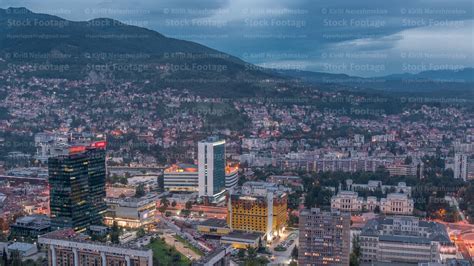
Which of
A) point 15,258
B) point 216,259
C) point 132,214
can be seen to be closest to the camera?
point 216,259

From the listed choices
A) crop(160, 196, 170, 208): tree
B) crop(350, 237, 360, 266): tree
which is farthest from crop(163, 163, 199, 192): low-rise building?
Result: crop(350, 237, 360, 266): tree

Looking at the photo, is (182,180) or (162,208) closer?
(162,208)

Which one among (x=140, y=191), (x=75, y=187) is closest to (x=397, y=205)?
(x=140, y=191)

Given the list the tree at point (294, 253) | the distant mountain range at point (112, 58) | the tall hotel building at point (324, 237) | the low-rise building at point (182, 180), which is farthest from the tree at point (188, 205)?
the distant mountain range at point (112, 58)

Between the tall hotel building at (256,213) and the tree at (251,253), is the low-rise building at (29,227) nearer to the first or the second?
the tall hotel building at (256,213)

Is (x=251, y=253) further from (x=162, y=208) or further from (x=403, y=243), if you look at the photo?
(x=162, y=208)

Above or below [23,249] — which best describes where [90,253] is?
above

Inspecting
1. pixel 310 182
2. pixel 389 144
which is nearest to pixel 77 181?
pixel 310 182
